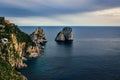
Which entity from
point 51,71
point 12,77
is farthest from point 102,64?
point 12,77

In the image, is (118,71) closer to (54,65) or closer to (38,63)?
(54,65)

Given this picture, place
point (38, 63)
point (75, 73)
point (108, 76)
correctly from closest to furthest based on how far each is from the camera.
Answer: point (108, 76) < point (75, 73) < point (38, 63)

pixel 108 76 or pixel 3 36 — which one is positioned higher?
pixel 3 36

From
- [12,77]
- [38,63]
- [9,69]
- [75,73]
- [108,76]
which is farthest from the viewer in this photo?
[38,63]

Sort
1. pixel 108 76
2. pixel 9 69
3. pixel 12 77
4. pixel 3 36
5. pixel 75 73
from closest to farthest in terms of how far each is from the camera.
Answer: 1. pixel 12 77
2. pixel 9 69
3. pixel 108 76
4. pixel 75 73
5. pixel 3 36

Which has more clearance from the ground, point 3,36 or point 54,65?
point 3,36

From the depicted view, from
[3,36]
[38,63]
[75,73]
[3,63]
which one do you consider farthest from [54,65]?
[3,63]

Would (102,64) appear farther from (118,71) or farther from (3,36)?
(3,36)

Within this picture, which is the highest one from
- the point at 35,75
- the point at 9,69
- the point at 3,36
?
the point at 3,36

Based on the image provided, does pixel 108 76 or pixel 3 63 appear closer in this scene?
pixel 3 63

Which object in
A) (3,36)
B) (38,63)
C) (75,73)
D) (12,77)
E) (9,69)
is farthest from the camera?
(38,63)
